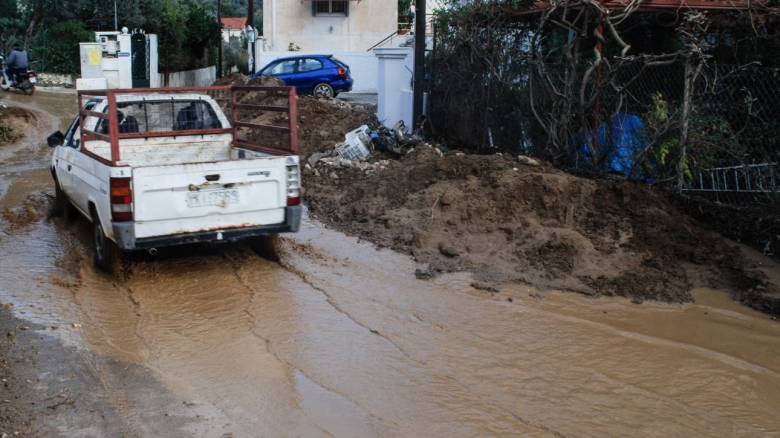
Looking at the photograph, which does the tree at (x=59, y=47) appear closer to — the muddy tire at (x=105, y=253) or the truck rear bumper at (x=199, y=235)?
the muddy tire at (x=105, y=253)

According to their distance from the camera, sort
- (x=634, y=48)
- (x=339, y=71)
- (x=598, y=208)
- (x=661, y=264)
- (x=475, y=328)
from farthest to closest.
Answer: (x=339, y=71), (x=634, y=48), (x=598, y=208), (x=661, y=264), (x=475, y=328)

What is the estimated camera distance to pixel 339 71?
88.1ft

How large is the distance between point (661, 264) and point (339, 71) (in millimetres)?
20223

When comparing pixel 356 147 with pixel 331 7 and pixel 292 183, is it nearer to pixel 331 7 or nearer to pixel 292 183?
pixel 292 183

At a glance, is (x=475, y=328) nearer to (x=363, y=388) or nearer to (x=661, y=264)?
(x=363, y=388)

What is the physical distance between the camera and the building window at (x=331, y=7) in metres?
37.0

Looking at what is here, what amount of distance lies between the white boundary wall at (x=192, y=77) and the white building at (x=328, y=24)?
12.6ft

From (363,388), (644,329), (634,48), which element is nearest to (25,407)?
(363,388)

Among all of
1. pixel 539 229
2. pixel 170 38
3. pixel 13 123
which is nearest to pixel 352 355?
pixel 539 229

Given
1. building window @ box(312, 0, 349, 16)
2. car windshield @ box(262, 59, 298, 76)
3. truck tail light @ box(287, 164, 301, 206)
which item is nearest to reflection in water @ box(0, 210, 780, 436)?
truck tail light @ box(287, 164, 301, 206)

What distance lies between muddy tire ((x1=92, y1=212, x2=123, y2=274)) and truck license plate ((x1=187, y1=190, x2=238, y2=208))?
988 mm

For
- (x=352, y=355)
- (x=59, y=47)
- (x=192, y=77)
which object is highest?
(x=59, y=47)

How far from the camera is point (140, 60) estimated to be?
29141 mm

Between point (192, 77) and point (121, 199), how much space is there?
31399mm
